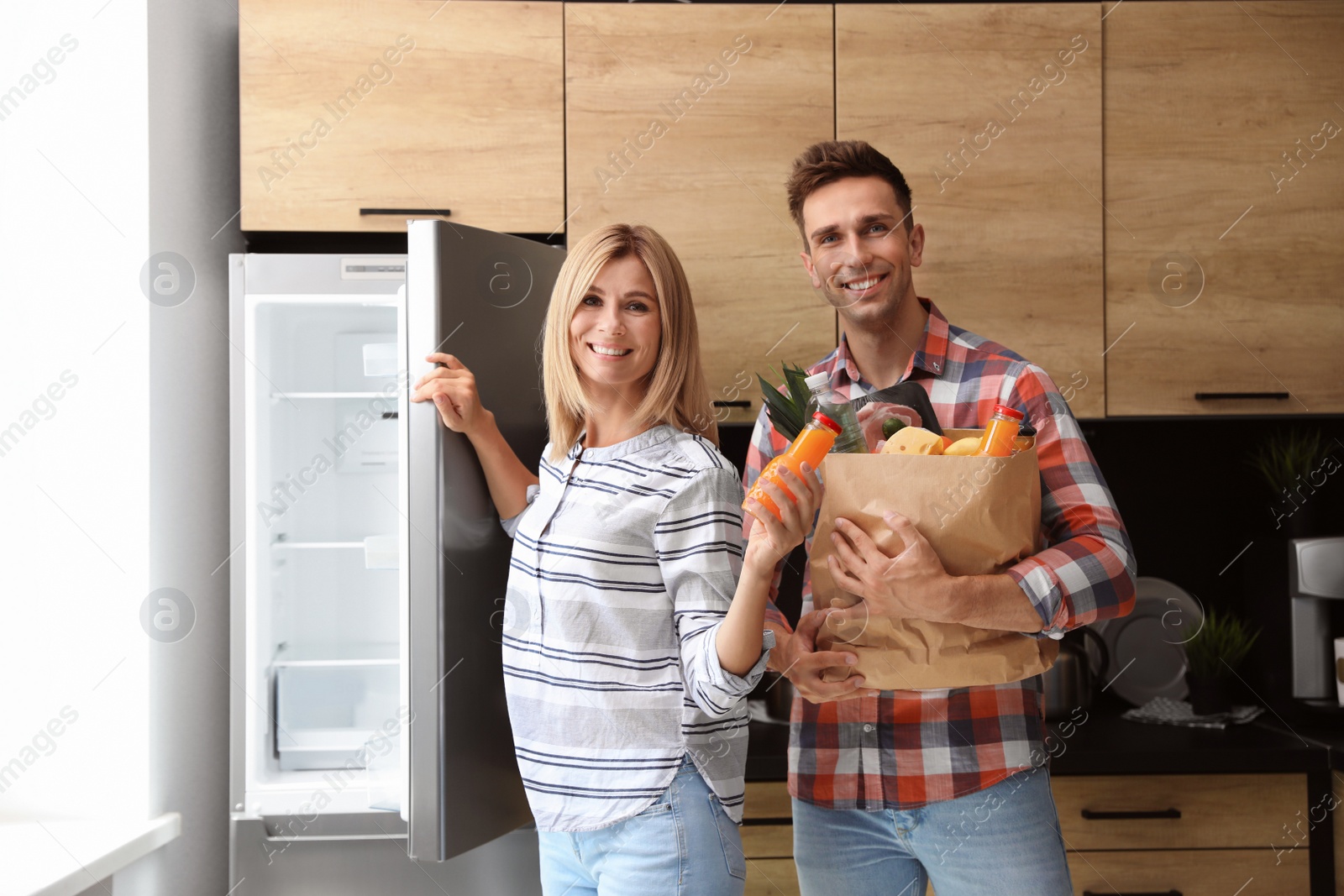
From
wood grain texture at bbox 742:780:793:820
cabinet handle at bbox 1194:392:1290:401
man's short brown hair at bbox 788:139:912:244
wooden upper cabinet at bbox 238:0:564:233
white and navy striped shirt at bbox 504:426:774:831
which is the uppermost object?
wooden upper cabinet at bbox 238:0:564:233

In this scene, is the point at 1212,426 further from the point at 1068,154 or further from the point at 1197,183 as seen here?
the point at 1068,154

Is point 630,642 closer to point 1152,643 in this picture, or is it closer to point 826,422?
point 826,422

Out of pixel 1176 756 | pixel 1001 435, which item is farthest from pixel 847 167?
pixel 1176 756

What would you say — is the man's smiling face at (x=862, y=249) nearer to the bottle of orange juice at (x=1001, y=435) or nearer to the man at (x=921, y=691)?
the man at (x=921, y=691)

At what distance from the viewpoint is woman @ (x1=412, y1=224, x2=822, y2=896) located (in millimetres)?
898

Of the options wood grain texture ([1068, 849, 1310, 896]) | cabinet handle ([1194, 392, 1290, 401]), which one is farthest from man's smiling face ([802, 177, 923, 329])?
wood grain texture ([1068, 849, 1310, 896])

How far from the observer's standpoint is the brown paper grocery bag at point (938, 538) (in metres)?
0.81

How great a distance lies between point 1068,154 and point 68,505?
6.34ft

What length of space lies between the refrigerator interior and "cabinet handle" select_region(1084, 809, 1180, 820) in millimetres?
1181

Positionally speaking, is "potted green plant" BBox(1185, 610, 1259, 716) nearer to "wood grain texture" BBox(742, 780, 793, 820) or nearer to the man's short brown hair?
"wood grain texture" BBox(742, 780, 793, 820)

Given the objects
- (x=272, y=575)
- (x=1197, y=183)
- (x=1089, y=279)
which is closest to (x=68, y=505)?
(x=272, y=575)

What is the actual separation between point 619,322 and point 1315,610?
154 centimetres

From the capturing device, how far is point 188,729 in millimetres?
1659

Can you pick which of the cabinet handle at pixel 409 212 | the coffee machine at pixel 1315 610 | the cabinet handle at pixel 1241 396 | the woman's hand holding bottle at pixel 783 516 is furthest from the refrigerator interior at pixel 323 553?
the coffee machine at pixel 1315 610
